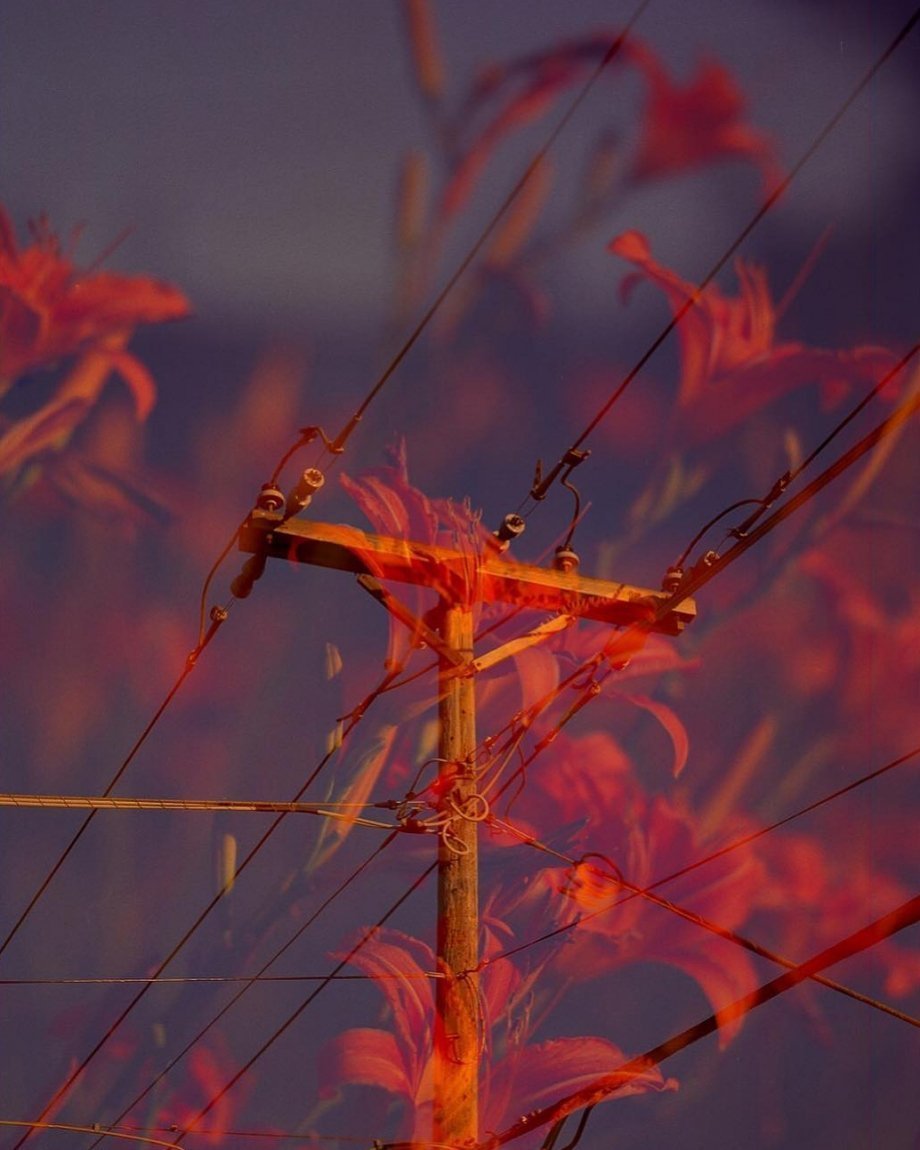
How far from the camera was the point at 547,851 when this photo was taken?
8.58 m

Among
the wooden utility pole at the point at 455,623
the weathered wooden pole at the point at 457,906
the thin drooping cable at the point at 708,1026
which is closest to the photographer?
the thin drooping cable at the point at 708,1026

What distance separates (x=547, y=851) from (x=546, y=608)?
5.83ft

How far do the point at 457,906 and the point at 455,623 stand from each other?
6.47ft

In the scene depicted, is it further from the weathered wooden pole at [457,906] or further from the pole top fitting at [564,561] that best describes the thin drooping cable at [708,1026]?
the pole top fitting at [564,561]

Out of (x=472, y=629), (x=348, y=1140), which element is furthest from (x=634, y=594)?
(x=348, y=1140)

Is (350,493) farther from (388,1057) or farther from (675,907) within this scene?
(388,1057)

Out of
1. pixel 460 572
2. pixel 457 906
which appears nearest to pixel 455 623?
pixel 460 572

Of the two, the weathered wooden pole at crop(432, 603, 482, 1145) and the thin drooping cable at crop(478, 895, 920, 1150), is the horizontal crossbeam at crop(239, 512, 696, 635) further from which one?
the thin drooping cable at crop(478, 895, 920, 1150)

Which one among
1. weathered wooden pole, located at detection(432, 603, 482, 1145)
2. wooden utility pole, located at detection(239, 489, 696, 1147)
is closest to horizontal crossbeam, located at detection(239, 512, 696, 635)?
wooden utility pole, located at detection(239, 489, 696, 1147)

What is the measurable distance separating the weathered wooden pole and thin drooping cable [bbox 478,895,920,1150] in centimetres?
31

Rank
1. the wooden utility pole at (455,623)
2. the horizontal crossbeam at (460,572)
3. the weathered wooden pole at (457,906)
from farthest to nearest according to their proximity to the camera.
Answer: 1. the horizontal crossbeam at (460,572)
2. the wooden utility pole at (455,623)
3. the weathered wooden pole at (457,906)

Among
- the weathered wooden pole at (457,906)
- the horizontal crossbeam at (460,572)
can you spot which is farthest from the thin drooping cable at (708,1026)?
the horizontal crossbeam at (460,572)

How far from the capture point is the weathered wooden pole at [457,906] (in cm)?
750

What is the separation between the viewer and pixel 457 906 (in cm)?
798
